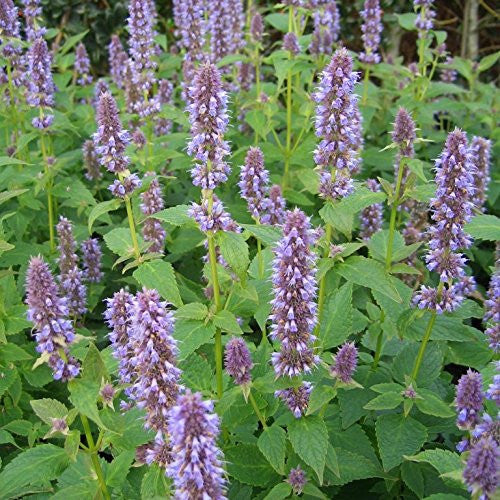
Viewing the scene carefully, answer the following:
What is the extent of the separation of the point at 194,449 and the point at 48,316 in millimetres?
955

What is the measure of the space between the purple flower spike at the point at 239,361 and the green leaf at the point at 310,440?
37cm

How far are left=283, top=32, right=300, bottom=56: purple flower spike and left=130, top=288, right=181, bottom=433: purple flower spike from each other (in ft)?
13.9

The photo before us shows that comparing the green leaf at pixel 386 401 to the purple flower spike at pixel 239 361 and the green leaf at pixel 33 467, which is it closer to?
the purple flower spike at pixel 239 361

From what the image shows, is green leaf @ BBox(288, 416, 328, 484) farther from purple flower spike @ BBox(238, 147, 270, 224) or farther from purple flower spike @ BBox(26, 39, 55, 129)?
purple flower spike @ BBox(26, 39, 55, 129)

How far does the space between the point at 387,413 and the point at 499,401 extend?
1430 mm

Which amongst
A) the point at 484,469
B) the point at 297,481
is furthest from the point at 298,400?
the point at 484,469

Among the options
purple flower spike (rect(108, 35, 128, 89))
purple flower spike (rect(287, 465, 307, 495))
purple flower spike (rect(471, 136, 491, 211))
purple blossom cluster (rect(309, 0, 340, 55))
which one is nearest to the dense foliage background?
purple flower spike (rect(287, 465, 307, 495))

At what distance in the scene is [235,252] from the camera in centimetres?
353

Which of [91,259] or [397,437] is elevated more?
[91,259]

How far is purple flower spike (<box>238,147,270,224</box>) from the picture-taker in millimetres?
4219

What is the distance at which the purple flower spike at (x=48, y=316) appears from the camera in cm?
290

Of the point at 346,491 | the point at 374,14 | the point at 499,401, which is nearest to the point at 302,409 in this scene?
the point at 499,401

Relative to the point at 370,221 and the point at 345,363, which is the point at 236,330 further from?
the point at 370,221

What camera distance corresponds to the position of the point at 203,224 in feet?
11.7
